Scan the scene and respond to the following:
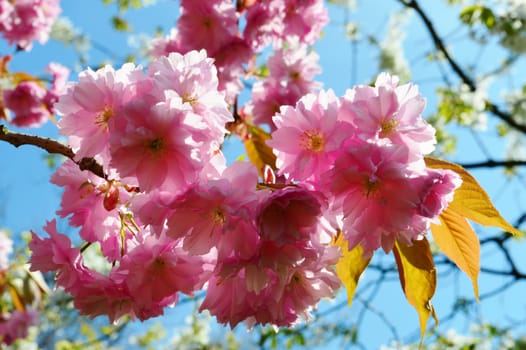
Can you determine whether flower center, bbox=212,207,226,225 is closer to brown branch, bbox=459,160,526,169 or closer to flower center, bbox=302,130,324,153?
flower center, bbox=302,130,324,153

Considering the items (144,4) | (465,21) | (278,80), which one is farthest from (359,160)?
(144,4)

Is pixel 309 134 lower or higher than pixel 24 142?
lower

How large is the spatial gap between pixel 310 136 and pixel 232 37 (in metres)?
1.36

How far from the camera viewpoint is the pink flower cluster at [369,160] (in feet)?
2.65

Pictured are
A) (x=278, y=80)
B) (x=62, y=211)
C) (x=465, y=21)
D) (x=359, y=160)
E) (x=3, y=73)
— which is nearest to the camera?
(x=359, y=160)

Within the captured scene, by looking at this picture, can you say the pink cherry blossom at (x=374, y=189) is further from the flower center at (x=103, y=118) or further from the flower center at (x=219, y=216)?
the flower center at (x=103, y=118)

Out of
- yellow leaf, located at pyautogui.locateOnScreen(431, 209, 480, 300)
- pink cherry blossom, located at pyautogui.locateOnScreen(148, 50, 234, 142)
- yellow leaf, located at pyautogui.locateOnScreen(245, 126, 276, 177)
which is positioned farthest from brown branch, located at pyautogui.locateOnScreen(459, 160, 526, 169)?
pink cherry blossom, located at pyautogui.locateOnScreen(148, 50, 234, 142)

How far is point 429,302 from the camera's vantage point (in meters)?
1.05

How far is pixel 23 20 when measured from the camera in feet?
10.3

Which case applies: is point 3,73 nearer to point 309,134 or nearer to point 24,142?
point 24,142

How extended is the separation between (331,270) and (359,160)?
0.93 feet

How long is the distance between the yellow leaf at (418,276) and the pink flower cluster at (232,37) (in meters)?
1.25

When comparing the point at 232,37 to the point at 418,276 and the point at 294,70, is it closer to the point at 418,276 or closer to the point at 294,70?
the point at 294,70

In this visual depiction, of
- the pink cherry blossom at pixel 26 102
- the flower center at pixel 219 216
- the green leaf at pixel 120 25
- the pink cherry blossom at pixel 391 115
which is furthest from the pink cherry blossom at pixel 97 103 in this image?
the green leaf at pixel 120 25
